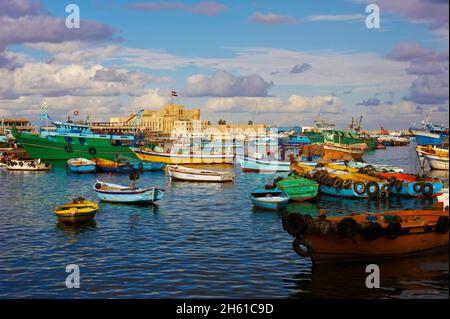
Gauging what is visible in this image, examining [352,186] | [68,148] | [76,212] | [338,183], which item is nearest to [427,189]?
[352,186]

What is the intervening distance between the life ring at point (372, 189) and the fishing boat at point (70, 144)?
223ft

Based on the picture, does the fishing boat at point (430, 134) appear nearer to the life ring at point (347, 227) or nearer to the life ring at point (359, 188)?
the life ring at point (359, 188)

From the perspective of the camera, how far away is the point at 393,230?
80.3 ft

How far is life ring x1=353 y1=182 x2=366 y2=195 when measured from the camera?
47.7 m

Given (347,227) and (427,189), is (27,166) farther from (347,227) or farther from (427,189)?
(347,227)

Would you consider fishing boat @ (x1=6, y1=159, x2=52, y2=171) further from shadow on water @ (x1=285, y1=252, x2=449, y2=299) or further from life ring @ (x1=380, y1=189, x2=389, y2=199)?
shadow on water @ (x1=285, y1=252, x2=449, y2=299)

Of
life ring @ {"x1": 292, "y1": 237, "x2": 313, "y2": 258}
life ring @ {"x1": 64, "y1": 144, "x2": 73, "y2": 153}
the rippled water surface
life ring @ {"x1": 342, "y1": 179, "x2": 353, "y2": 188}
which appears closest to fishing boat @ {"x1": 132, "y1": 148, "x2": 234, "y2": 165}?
life ring @ {"x1": 64, "y1": 144, "x2": 73, "y2": 153}

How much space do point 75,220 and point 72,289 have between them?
14201 mm

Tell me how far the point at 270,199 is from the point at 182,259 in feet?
52.3

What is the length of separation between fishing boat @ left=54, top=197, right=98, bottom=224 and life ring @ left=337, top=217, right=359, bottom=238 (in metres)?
20.0
